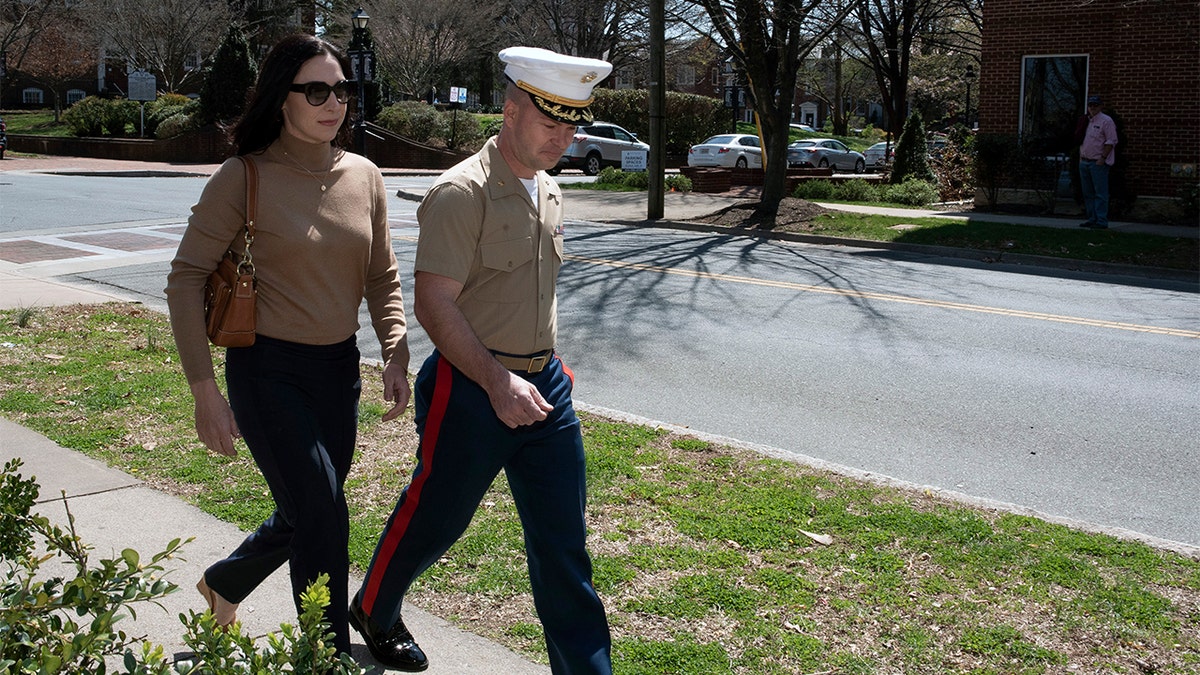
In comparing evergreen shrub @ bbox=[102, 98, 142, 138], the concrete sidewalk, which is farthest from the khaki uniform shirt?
evergreen shrub @ bbox=[102, 98, 142, 138]

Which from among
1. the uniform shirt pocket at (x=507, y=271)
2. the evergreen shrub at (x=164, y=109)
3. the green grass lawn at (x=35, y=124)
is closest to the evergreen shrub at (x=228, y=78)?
the evergreen shrub at (x=164, y=109)

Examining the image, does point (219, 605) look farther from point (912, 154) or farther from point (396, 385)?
point (912, 154)

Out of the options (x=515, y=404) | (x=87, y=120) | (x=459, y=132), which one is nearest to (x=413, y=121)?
(x=459, y=132)

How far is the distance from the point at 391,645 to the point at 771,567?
1574mm

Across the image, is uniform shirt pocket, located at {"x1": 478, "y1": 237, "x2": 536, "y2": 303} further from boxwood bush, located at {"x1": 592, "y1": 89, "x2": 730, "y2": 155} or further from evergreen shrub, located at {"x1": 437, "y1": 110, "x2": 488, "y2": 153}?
boxwood bush, located at {"x1": 592, "y1": 89, "x2": 730, "y2": 155}

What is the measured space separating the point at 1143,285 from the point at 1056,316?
10.7 feet

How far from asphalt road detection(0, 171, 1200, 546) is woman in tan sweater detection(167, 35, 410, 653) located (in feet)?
11.0

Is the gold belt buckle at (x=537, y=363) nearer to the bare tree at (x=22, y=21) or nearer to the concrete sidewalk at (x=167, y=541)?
the concrete sidewalk at (x=167, y=541)

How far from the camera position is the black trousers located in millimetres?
3088

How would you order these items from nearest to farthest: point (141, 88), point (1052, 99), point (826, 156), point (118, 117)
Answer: point (1052, 99), point (141, 88), point (118, 117), point (826, 156)

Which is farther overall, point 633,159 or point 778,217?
point 633,159

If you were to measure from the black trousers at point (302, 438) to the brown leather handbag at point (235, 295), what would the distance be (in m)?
0.10

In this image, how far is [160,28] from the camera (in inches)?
1780

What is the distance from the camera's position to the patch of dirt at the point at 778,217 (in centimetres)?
1858
